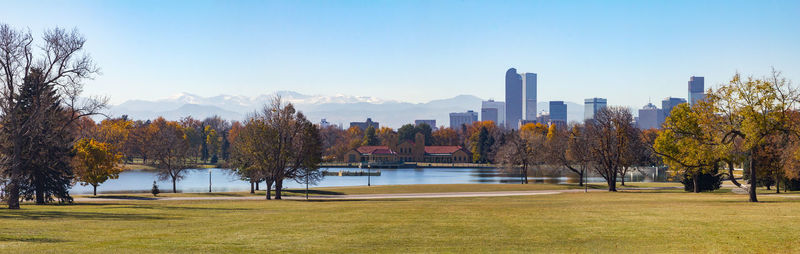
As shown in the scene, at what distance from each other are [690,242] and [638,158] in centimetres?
5550

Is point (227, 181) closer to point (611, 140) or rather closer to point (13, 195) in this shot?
point (611, 140)

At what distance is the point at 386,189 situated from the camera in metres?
69.0

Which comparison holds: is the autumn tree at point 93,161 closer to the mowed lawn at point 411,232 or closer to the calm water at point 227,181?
the calm water at point 227,181

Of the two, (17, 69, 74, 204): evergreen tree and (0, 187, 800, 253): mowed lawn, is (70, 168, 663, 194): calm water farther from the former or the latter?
(0, 187, 800, 253): mowed lawn

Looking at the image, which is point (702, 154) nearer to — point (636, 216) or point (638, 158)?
point (636, 216)

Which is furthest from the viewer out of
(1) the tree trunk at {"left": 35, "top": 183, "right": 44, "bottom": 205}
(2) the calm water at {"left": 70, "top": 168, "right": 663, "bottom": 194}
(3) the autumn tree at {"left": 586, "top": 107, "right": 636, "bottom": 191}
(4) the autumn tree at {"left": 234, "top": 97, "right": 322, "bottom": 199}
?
(2) the calm water at {"left": 70, "top": 168, "right": 663, "bottom": 194}

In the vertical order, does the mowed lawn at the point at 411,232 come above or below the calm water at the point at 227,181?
above

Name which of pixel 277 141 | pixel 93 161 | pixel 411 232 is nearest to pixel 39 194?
pixel 277 141

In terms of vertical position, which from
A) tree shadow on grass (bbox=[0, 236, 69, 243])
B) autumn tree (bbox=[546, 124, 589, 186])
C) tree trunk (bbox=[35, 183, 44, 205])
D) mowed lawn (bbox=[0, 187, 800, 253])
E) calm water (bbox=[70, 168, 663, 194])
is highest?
autumn tree (bbox=[546, 124, 589, 186])

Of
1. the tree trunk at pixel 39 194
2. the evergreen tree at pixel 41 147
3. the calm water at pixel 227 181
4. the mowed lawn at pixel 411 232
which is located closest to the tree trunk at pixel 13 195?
the evergreen tree at pixel 41 147

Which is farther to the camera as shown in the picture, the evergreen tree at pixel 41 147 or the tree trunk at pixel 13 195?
the evergreen tree at pixel 41 147

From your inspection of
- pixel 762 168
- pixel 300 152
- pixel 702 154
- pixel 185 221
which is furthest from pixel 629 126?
pixel 185 221

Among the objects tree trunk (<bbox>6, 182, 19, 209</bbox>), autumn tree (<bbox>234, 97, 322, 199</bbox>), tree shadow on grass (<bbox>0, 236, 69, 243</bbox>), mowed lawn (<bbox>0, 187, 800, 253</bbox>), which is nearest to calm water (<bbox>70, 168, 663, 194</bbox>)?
autumn tree (<bbox>234, 97, 322, 199</bbox>)

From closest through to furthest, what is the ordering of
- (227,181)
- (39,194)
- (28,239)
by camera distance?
(28,239) → (39,194) → (227,181)
